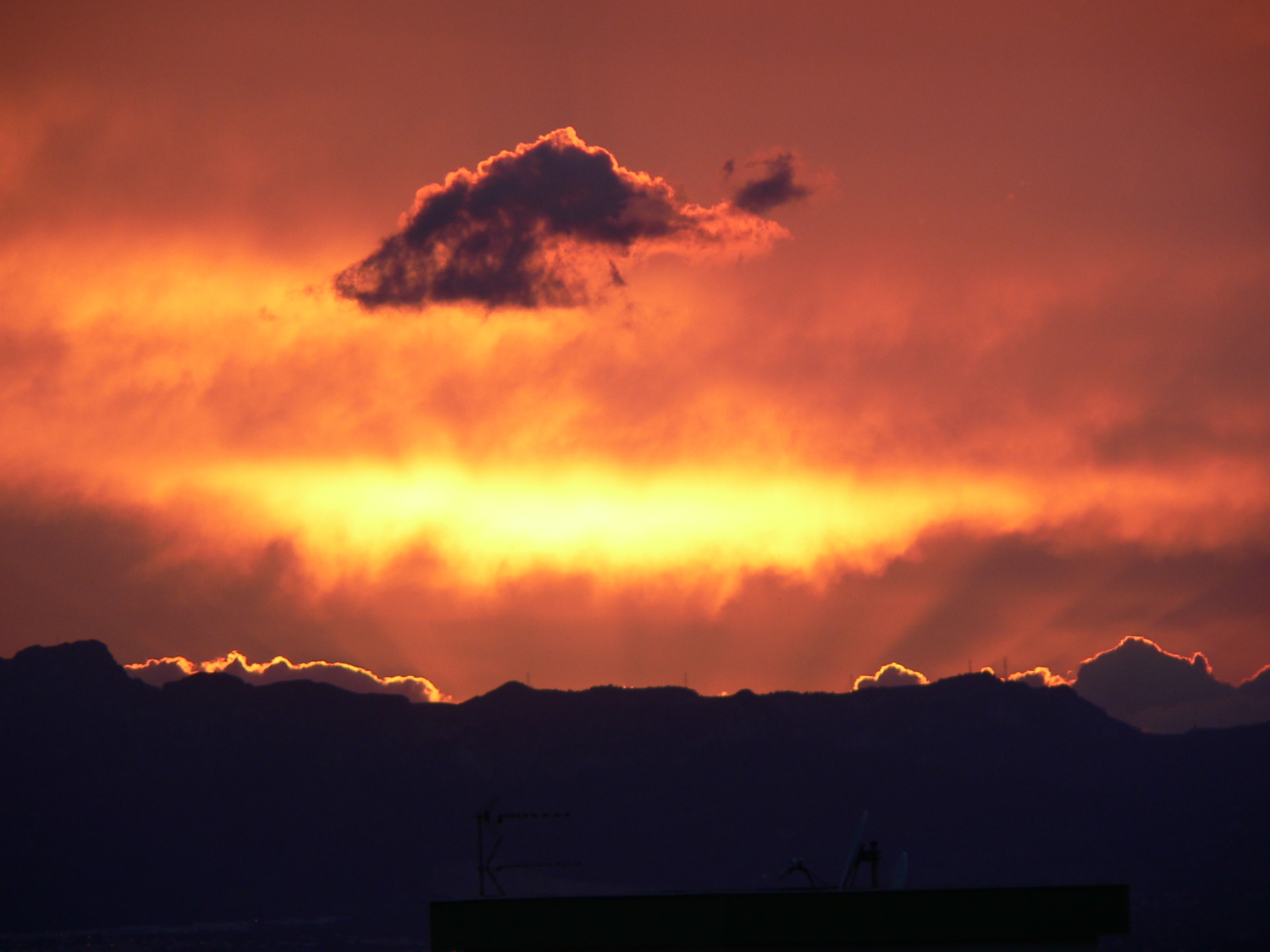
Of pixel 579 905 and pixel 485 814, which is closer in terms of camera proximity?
pixel 579 905

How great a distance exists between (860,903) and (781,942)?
2405 millimetres

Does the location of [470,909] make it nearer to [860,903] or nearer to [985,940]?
[860,903]

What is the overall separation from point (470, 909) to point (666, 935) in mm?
5360

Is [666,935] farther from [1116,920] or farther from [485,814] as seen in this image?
[485,814]

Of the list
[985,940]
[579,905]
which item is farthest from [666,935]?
[985,940]

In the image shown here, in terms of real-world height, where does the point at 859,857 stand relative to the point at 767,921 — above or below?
above

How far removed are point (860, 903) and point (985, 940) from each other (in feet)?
12.5

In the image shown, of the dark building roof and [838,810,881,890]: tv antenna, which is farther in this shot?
[838,810,881,890]: tv antenna

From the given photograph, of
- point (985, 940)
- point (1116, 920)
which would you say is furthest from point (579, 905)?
point (1116, 920)

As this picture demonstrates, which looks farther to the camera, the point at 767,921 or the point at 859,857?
the point at 859,857

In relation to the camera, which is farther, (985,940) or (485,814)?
(485,814)

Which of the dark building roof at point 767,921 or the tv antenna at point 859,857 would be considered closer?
the dark building roof at point 767,921

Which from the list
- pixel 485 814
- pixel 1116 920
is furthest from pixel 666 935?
pixel 485 814

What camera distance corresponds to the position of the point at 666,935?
132 ft
